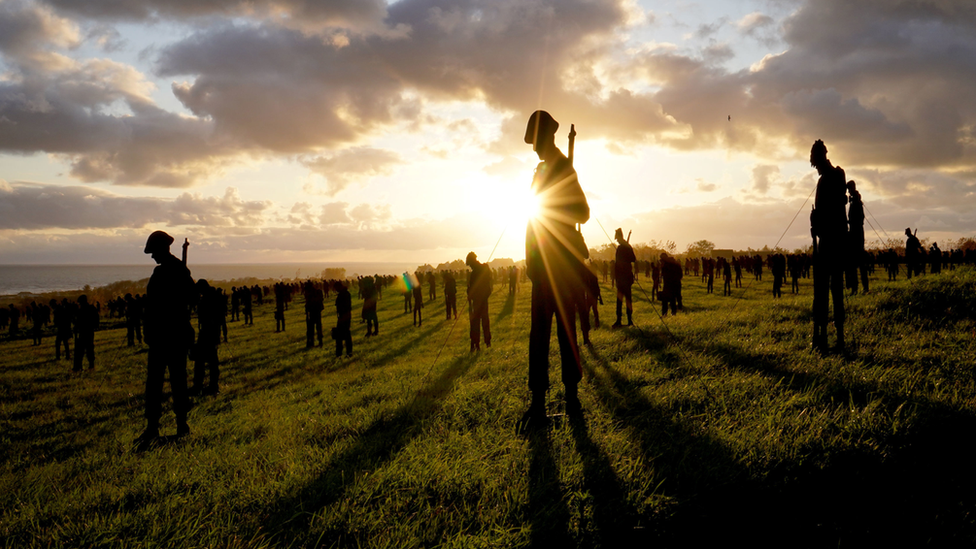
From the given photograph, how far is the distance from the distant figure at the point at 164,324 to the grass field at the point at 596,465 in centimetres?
71

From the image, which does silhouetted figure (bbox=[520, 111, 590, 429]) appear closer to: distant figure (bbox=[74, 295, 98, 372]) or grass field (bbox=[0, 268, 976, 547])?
grass field (bbox=[0, 268, 976, 547])

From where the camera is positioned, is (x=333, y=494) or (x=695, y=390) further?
(x=695, y=390)

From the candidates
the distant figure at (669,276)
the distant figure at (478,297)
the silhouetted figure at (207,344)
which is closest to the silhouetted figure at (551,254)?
the distant figure at (478,297)

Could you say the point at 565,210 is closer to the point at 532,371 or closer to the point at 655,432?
the point at 532,371

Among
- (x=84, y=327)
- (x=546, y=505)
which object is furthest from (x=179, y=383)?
(x=84, y=327)

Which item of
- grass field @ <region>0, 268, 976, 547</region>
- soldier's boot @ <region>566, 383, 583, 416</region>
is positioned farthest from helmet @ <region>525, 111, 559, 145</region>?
grass field @ <region>0, 268, 976, 547</region>

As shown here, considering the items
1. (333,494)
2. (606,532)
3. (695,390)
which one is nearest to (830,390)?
(695,390)

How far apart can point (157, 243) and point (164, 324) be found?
103 centimetres

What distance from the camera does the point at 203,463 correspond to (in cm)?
438

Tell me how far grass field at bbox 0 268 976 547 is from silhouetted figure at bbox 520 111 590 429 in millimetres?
645

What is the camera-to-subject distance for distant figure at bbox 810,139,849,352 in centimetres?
614

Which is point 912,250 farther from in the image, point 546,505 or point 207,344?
point 207,344

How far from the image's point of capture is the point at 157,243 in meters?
5.68

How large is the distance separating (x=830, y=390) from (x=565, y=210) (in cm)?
329
